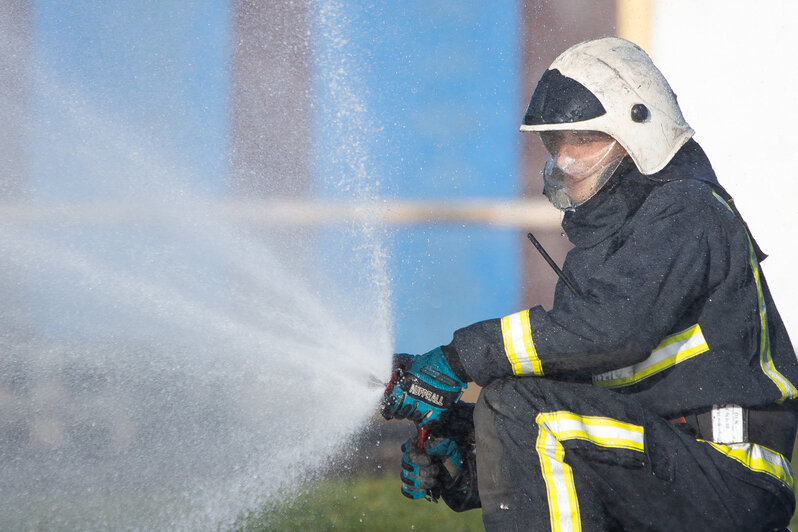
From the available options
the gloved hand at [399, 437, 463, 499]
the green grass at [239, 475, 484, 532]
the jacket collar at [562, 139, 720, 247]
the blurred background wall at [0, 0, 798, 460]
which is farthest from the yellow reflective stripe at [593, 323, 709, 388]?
the blurred background wall at [0, 0, 798, 460]

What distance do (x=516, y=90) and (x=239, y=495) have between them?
310cm

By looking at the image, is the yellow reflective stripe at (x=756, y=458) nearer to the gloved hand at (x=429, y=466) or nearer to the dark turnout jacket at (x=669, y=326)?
the dark turnout jacket at (x=669, y=326)

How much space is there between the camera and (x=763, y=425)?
2.24 metres

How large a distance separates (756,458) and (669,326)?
0.44 meters

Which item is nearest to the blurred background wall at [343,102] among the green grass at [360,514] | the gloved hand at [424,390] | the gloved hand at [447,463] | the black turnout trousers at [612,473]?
the green grass at [360,514]

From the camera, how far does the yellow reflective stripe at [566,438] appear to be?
2.05 m

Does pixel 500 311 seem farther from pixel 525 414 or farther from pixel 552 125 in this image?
pixel 525 414

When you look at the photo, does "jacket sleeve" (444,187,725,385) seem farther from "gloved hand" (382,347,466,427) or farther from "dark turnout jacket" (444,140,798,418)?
"gloved hand" (382,347,466,427)

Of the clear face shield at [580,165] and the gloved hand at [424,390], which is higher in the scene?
the clear face shield at [580,165]

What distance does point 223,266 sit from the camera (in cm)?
470

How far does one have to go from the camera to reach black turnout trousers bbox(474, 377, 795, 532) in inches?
81.6

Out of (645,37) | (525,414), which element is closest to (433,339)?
(645,37)

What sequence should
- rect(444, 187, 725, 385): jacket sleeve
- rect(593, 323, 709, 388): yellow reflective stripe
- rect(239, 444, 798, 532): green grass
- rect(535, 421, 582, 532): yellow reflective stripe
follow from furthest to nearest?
rect(239, 444, 798, 532): green grass
rect(593, 323, 709, 388): yellow reflective stripe
rect(444, 187, 725, 385): jacket sleeve
rect(535, 421, 582, 532): yellow reflective stripe

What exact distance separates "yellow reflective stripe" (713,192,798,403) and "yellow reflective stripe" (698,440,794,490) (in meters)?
0.15
